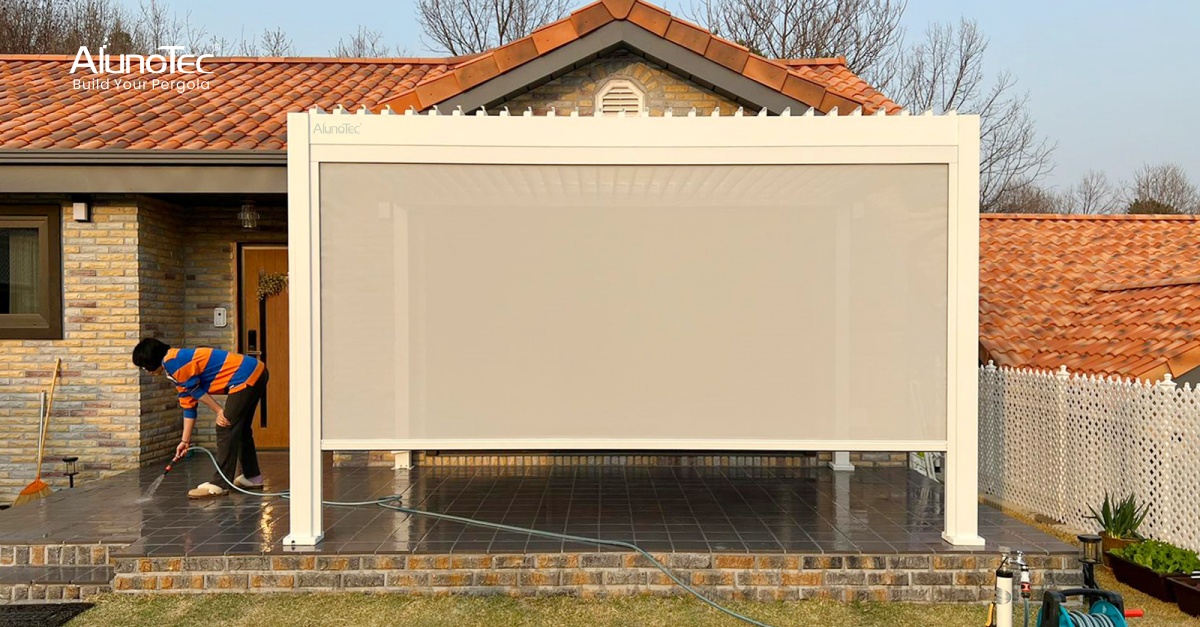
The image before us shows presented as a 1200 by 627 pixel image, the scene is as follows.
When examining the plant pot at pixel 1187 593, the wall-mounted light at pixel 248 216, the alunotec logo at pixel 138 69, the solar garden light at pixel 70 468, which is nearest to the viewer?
the plant pot at pixel 1187 593

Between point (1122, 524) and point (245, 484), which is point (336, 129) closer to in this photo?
point (245, 484)

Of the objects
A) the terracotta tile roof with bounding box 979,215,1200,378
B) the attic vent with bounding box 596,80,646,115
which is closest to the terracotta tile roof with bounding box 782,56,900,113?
the attic vent with bounding box 596,80,646,115

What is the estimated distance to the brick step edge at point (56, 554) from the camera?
539 cm

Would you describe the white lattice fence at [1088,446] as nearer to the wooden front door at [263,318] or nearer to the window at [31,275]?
the wooden front door at [263,318]

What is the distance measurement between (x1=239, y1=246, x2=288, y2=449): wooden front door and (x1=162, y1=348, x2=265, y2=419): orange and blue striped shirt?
2.27 m

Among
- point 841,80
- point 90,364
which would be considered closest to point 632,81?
point 841,80

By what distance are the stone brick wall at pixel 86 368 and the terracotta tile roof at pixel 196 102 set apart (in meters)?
0.75

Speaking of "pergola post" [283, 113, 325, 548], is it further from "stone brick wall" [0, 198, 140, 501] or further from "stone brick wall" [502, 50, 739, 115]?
"stone brick wall" [0, 198, 140, 501]

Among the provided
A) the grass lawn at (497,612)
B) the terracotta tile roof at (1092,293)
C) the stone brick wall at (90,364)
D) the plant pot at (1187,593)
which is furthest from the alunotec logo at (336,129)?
the terracotta tile roof at (1092,293)

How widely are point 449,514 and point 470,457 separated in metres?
2.10

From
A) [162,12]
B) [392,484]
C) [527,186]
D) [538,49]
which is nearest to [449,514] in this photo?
[392,484]

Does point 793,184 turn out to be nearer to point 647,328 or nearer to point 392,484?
point 647,328

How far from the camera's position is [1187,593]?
5.02 metres

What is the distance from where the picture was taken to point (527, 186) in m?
5.32
